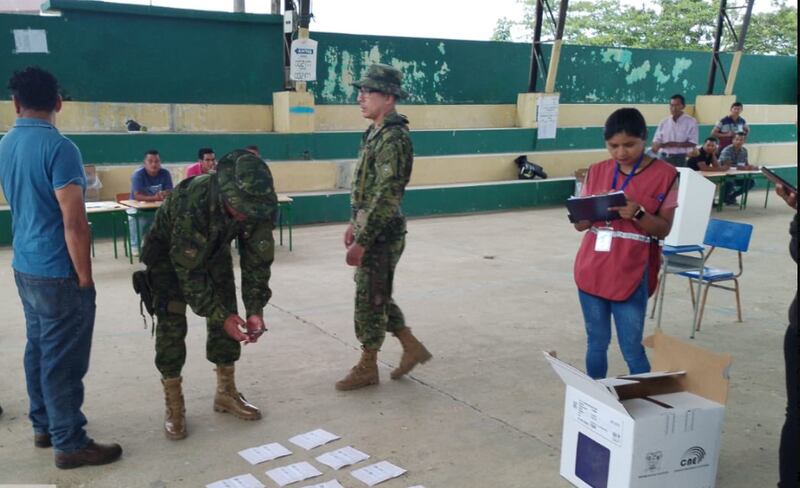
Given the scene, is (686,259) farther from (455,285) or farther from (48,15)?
(48,15)

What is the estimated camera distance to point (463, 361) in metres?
4.23

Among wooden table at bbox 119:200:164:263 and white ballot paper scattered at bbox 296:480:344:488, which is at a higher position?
wooden table at bbox 119:200:164:263

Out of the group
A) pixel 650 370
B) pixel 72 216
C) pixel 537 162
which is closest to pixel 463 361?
pixel 650 370

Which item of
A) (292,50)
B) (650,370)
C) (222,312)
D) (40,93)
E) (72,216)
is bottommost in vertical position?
(650,370)

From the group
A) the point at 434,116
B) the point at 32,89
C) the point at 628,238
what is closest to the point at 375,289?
the point at 628,238

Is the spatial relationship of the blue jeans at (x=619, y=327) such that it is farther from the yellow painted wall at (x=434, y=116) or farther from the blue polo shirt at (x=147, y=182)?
the yellow painted wall at (x=434, y=116)

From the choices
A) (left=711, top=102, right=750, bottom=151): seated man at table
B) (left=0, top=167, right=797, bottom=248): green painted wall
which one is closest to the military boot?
(left=0, top=167, right=797, bottom=248): green painted wall

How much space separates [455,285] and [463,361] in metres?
1.88

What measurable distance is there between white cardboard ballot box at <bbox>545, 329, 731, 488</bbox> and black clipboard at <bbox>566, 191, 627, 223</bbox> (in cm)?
59

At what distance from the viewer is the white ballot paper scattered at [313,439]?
10.3ft

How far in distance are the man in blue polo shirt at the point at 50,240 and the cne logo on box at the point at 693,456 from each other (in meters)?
2.40

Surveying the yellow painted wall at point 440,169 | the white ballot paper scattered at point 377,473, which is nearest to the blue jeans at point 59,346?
the white ballot paper scattered at point 377,473

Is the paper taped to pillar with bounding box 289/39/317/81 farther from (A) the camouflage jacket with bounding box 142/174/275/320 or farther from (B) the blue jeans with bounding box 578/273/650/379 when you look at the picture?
(B) the blue jeans with bounding box 578/273/650/379

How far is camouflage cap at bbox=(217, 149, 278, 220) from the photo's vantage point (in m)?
2.66
